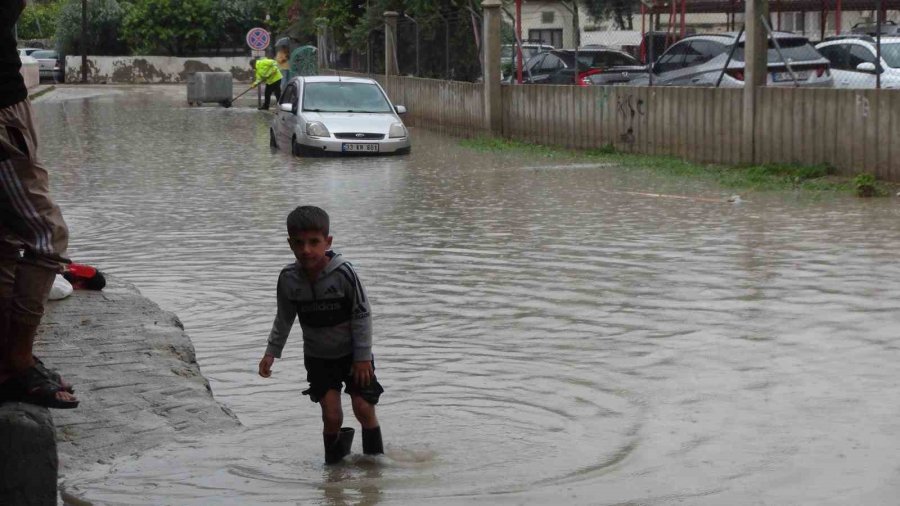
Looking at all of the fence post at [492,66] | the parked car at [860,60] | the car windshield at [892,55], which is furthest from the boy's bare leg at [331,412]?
the fence post at [492,66]

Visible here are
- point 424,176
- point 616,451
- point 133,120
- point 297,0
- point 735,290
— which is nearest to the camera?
point 616,451

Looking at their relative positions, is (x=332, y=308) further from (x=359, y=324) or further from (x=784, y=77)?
(x=784, y=77)

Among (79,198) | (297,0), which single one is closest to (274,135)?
(79,198)

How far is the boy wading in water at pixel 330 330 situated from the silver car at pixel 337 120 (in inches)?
662

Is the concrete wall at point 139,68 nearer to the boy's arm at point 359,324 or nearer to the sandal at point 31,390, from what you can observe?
the boy's arm at point 359,324

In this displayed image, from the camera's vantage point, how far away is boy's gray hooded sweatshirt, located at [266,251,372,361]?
5578 mm

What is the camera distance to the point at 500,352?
25.7ft

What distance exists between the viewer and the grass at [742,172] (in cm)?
1620

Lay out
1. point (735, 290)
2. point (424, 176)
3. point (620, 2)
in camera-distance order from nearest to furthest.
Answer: point (735, 290) → point (424, 176) → point (620, 2)

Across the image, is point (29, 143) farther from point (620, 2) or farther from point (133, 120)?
point (133, 120)

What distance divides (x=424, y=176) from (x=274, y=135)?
6373 millimetres

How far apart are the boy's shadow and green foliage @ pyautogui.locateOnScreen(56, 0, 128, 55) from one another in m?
65.2

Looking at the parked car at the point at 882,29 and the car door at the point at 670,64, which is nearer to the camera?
the car door at the point at 670,64

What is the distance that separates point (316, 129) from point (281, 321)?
669 inches
